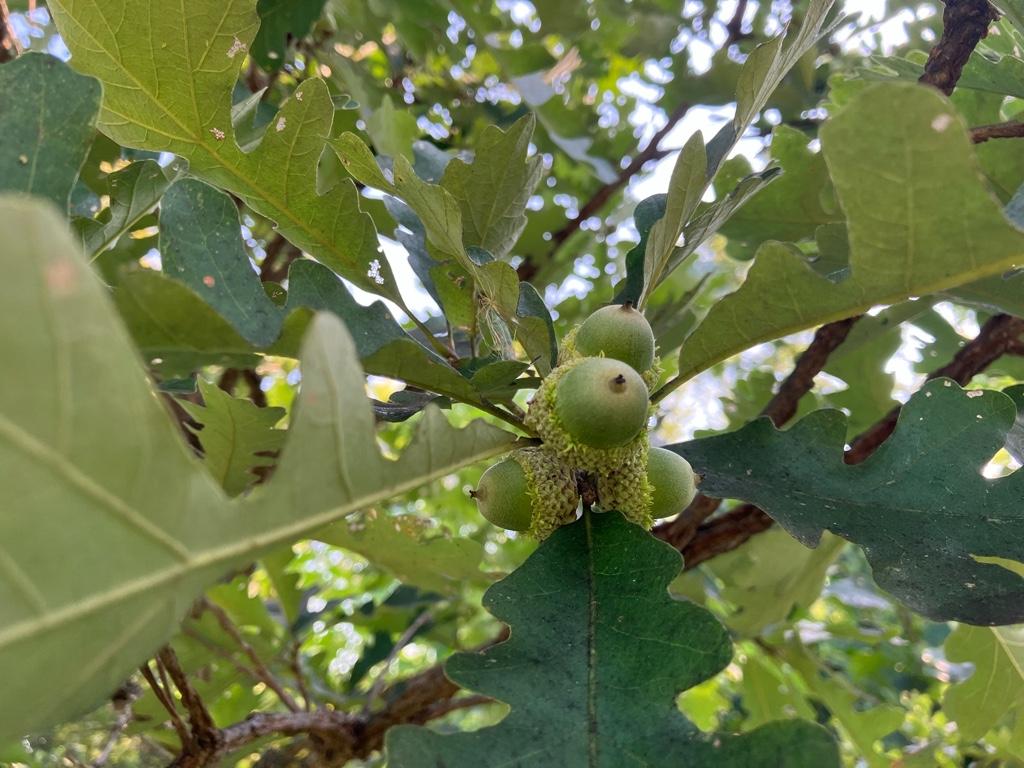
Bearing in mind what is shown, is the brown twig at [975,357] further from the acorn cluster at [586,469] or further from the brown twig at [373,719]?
the brown twig at [373,719]

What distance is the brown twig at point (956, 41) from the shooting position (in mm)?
1187

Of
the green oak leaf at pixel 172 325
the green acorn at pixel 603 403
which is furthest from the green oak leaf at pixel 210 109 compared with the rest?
the green acorn at pixel 603 403

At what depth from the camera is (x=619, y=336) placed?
101 cm

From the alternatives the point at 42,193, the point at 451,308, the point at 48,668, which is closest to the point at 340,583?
the point at 451,308

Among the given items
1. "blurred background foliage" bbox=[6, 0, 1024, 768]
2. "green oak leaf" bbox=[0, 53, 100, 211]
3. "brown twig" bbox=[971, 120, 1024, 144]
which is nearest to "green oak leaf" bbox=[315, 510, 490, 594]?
"blurred background foliage" bbox=[6, 0, 1024, 768]

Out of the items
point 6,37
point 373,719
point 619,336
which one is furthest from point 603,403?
point 6,37

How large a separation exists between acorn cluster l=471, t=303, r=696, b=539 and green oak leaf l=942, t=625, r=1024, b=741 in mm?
901

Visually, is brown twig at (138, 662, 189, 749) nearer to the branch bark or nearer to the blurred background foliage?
the blurred background foliage


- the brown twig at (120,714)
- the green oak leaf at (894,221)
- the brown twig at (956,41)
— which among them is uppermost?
the brown twig at (956,41)

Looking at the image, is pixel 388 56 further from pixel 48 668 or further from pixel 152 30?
pixel 48 668

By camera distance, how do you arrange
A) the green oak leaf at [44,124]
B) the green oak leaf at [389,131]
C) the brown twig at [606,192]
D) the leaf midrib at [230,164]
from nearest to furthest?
the green oak leaf at [44,124], the leaf midrib at [230,164], the green oak leaf at [389,131], the brown twig at [606,192]

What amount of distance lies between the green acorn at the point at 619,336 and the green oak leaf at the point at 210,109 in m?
0.35

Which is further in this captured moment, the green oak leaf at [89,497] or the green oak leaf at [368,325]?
the green oak leaf at [368,325]

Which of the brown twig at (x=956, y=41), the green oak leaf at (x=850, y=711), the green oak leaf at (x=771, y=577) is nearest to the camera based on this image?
the brown twig at (x=956, y=41)
